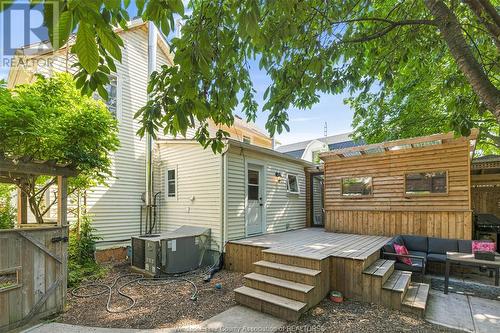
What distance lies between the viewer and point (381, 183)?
763 centimetres

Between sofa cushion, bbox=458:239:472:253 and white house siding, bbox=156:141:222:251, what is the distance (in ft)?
19.6

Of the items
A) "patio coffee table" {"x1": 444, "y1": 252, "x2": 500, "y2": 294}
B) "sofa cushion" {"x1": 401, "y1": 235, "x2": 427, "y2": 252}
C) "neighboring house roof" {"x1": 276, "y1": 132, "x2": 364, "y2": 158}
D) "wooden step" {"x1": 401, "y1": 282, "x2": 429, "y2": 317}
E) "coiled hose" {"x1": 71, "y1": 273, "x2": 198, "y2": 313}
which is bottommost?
"coiled hose" {"x1": 71, "y1": 273, "x2": 198, "y2": 313}

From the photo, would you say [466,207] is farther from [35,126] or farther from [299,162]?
[35,126]

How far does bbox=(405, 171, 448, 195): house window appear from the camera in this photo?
260 inches

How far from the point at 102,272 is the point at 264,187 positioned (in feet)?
16.1

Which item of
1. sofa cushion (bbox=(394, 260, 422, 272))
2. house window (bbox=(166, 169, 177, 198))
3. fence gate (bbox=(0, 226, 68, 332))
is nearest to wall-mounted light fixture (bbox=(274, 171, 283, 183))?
house window (bbox=(166, 169, 177, 198))

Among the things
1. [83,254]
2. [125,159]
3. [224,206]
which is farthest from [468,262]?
[125,159]

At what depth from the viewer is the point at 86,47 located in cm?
110

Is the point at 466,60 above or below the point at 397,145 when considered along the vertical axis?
above

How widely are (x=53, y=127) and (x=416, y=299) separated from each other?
262 inches

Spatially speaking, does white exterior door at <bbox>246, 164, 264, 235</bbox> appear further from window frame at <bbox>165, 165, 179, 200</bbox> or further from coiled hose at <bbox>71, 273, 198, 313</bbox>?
coiled hose at <bbox>71, 273, 198, 313</bbox>

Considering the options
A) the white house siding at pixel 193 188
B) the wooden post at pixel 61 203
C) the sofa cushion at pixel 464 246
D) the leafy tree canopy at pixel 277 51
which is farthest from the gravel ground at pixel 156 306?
the sofa cushion at pixel 464 246

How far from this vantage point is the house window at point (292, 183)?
935cm

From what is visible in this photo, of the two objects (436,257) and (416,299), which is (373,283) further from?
(436,257)
